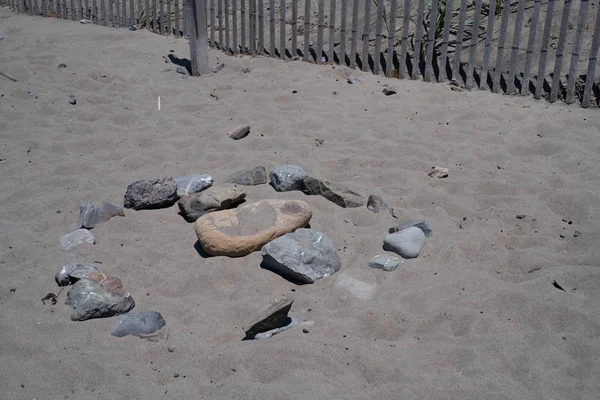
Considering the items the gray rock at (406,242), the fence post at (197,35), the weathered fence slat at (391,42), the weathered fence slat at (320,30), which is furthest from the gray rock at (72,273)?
the weathered fence slat at (320,30)

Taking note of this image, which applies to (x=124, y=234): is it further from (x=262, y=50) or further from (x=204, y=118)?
(x=262, y=50)

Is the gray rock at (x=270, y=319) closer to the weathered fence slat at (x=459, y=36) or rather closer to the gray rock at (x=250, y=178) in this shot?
the gray rock at (x=250, y=178)

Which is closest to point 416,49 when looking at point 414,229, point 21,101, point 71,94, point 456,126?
point 456,126

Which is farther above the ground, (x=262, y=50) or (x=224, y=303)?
(x=262, y=50)

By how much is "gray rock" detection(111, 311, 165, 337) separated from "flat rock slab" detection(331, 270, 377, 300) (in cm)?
87

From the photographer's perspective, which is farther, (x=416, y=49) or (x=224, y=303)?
(x=416, y=49)

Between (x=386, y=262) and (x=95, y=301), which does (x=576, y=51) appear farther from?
(x=95, y=301)

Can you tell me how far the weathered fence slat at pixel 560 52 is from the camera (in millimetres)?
5148

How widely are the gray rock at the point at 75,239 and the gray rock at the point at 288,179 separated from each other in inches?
47.6

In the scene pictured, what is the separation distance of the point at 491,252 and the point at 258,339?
1.39 m

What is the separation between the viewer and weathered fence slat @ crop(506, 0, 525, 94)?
5344 mm

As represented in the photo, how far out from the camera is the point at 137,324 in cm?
299

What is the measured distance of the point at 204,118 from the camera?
17.8 ft

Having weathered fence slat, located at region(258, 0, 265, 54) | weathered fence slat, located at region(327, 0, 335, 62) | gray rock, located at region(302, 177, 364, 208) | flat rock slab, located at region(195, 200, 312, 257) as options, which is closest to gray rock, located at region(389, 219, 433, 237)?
gray rock, located at region(302, 177, 364, 208)
